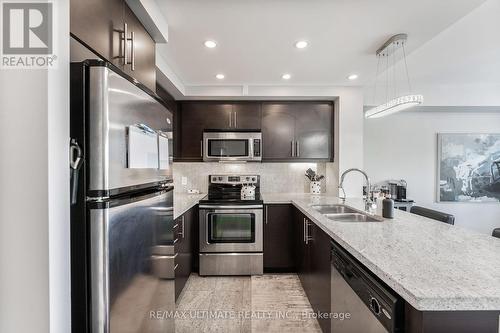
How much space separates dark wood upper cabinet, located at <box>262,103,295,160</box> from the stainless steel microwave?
0.70 feet

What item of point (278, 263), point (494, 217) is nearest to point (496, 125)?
point (494, 217)

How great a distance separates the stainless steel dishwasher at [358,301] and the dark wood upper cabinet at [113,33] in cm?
150

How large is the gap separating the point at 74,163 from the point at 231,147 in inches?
100.0

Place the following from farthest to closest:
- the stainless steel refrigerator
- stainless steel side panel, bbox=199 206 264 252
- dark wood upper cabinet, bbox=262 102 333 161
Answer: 1. dark wood upper cabinet, bbox=262 102 333 161
2. stainless steel side panel, bbox=199 206 264 252
3. the stainless steel refrigerator

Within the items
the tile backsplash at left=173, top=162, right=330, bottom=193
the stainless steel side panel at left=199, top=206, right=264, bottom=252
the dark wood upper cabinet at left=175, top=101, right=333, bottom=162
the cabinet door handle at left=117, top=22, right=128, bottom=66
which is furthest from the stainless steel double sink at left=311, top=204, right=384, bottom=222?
the cabinet door handle at left=117, top=22, right=128, bottom=66

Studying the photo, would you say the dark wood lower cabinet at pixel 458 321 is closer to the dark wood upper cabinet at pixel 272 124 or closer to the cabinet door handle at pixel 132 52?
the cabinet door handle at pixel 132 52

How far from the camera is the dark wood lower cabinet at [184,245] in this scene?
2.28m

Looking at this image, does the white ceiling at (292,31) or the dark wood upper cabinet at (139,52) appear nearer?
the dark wood upper cabinet at (139,52)

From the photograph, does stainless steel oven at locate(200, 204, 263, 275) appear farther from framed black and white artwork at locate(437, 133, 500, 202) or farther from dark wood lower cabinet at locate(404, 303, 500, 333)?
framed black and white artwork at locate(437, 133, 500, 202)

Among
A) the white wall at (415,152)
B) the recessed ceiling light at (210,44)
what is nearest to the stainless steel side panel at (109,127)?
the recessed ceiling light at (210,44)

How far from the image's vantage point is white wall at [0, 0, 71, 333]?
0.76m

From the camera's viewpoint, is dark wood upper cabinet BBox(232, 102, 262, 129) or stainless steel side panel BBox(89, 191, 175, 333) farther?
dark wood upper cabinet BBox(232, 102, 262, 129)

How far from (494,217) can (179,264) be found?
16.0 ft

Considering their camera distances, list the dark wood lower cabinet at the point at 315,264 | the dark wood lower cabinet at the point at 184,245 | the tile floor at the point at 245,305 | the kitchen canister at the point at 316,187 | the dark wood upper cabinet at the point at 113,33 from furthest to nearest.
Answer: the kitchen canister at the point at 316,187 → the dark wood lower cabinet at the point at 184,245 → the tile floor at the point at 245,305 → the dark wood lower cabinet at the point at 315,264 → the dark wood upper cabinet at the point at 113,33
